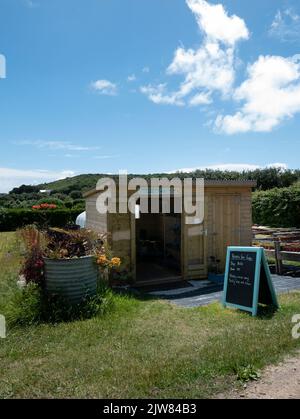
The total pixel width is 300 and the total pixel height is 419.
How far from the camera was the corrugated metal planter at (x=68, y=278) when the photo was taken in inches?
246

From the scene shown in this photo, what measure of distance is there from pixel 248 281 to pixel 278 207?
14.2m

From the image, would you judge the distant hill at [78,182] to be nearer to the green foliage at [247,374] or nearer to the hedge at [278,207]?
Result: the hedge at [278,207]

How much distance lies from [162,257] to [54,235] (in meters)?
6.01

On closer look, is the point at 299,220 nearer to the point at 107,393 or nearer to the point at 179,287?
the point at 179,287

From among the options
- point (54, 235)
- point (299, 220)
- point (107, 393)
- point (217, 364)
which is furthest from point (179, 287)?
point (299, 220)

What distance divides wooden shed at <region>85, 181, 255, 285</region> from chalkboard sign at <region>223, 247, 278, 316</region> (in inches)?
107

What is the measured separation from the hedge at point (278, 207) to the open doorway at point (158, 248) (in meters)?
8.90

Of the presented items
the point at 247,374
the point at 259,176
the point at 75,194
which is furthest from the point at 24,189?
the point at 247,374

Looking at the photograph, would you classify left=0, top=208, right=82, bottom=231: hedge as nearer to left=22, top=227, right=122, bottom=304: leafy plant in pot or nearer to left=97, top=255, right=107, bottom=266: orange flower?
left=22, top=227, right=122, bottom=304: leafy plant in pot

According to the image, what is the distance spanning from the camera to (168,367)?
411cm

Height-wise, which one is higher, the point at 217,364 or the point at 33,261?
the point at 33,261

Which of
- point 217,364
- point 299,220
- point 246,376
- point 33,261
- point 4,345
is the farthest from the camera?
point 299,220

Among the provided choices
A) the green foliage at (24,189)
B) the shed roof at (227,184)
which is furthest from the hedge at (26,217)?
the green foliage at (24,189)

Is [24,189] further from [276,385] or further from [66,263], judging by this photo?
[276,385]
